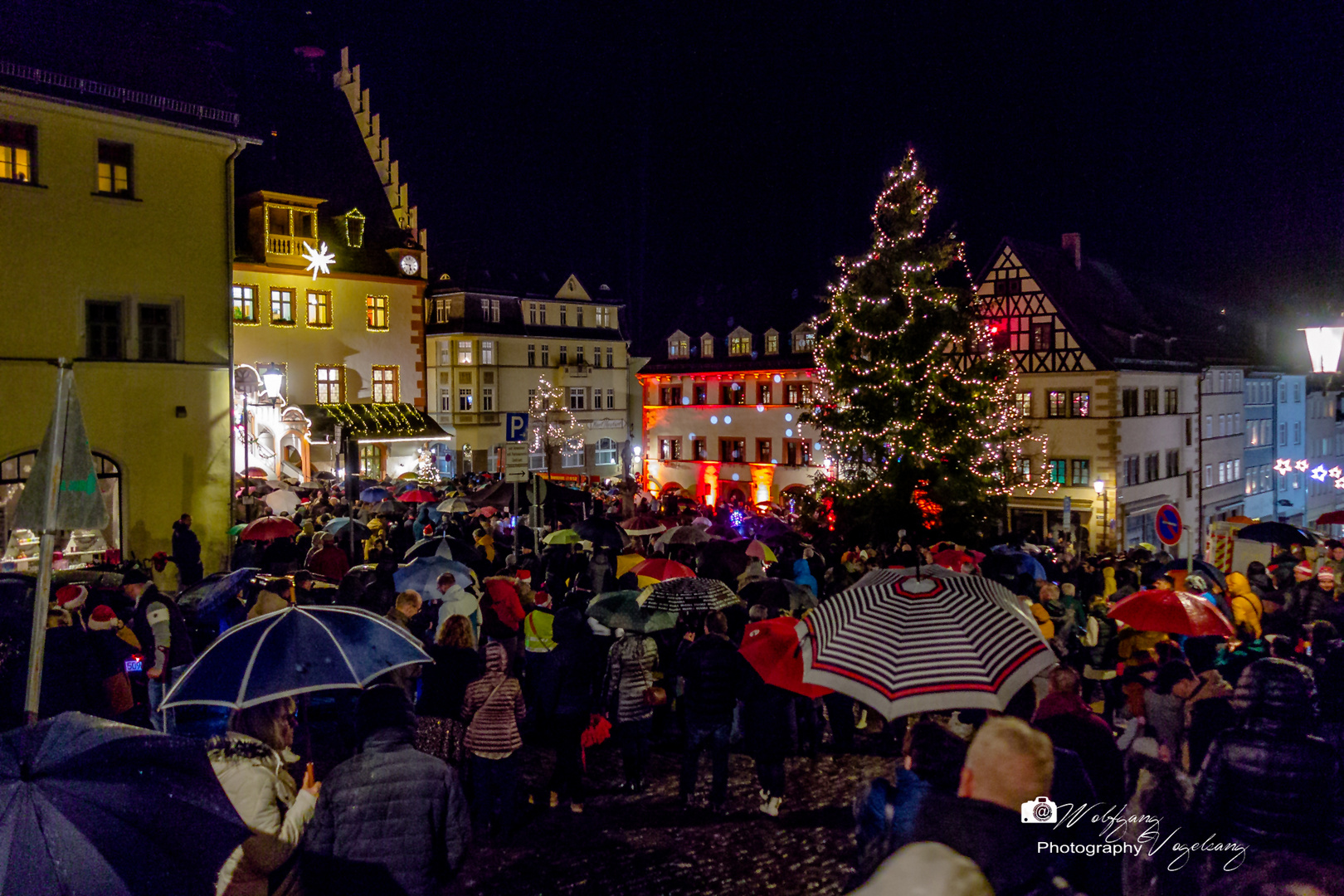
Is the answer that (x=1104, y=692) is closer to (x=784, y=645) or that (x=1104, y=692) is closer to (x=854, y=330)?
(x=784, y=645)

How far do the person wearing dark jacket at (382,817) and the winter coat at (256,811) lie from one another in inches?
4.4

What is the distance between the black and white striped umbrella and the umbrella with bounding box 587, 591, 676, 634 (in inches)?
129

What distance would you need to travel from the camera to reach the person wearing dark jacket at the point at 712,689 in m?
7.62

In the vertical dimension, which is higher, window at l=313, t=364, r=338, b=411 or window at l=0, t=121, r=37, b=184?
window at l=0, t=121, r=37, b=184

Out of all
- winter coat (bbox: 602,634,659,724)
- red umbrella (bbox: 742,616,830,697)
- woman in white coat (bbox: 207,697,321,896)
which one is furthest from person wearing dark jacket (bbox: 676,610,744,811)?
woman in white coat (bbox: 207,697,321,896)

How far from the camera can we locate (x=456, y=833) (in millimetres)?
4672

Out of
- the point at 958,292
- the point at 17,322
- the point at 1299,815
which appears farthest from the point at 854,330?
the point at 1299,815

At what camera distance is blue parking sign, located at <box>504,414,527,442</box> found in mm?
12320

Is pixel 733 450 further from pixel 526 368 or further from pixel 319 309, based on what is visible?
pixel 319 309

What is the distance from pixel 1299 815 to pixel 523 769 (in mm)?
6413

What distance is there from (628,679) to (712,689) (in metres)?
0.89

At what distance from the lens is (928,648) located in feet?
16.1

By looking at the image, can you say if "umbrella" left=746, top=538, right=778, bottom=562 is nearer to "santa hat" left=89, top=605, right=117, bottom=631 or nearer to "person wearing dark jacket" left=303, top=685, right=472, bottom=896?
"santa hat" left=89, top=605, right=117, bottom=631

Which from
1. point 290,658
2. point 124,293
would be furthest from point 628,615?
point 124,293
